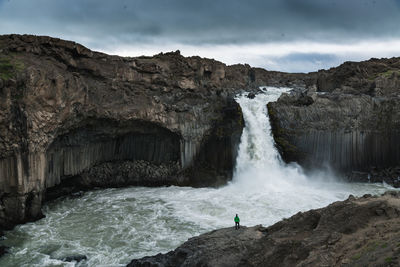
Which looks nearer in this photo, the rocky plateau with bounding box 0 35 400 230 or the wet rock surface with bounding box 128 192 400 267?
the wet rock surface with bounding box 128 192 400 267

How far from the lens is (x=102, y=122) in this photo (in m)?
31.1

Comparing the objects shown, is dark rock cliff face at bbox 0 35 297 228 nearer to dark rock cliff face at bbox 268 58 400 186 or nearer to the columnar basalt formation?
the columnar basalt formation

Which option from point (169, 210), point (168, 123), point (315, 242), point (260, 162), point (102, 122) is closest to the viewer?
point (315, 242)

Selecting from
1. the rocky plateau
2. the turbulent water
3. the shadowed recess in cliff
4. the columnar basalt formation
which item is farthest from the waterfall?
the shadowed recess in cliff

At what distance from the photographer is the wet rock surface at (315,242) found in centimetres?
1045

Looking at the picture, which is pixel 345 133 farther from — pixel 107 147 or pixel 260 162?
pixel 107 147

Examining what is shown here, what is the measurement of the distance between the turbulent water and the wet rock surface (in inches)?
191

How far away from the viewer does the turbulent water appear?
19750 millimetres

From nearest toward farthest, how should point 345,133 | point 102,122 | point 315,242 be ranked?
point 315,242 < point 102,122 < point 345,133

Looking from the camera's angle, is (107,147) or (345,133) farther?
(345,133)

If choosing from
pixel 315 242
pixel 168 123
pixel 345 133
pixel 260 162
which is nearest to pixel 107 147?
pixel 168 123

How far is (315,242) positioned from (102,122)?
909 inches

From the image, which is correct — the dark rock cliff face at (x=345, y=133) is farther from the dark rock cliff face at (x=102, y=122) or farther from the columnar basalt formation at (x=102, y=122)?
the dark rock cliff face at (x=102, y=122)

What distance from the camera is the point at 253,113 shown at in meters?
38.4
